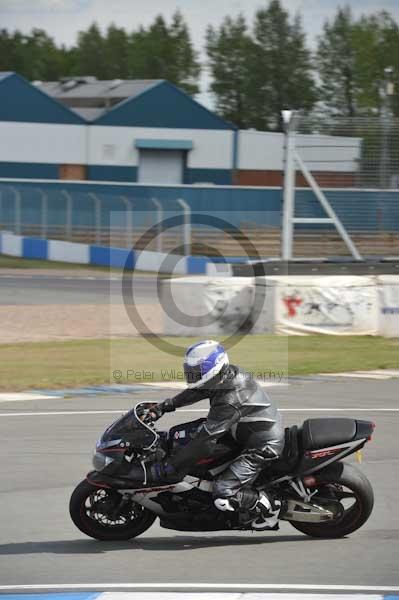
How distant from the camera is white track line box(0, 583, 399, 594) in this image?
627cm

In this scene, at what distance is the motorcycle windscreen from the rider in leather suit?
128 millimetres

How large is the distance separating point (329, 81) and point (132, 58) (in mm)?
28642

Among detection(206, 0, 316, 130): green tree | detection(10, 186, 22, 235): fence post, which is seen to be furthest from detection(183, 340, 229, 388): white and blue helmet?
detection(206, 0, 316, 130): green tree

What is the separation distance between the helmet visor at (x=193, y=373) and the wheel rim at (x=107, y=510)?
0.91 metres

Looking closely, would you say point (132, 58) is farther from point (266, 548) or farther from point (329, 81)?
point (266, 548)

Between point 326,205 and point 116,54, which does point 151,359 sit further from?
point 116,54

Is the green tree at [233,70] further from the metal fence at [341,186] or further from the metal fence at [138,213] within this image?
the metal fence at [341,186]

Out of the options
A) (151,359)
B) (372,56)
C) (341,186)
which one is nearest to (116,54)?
(372,56)

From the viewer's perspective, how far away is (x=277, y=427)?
7305 millimetres

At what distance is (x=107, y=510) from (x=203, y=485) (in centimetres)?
66

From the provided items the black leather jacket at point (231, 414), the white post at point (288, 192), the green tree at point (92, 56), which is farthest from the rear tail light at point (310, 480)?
the green tree at point (92, 56)

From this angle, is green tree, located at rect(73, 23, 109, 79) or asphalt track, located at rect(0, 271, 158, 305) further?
green tree, located at rect(73, 23, 109, 79)

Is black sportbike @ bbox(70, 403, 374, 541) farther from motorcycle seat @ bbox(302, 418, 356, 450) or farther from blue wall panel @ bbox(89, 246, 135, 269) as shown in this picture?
blue wall panel @ bbox(89, 246, 135, 269)

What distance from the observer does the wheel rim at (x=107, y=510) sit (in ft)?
23.7
